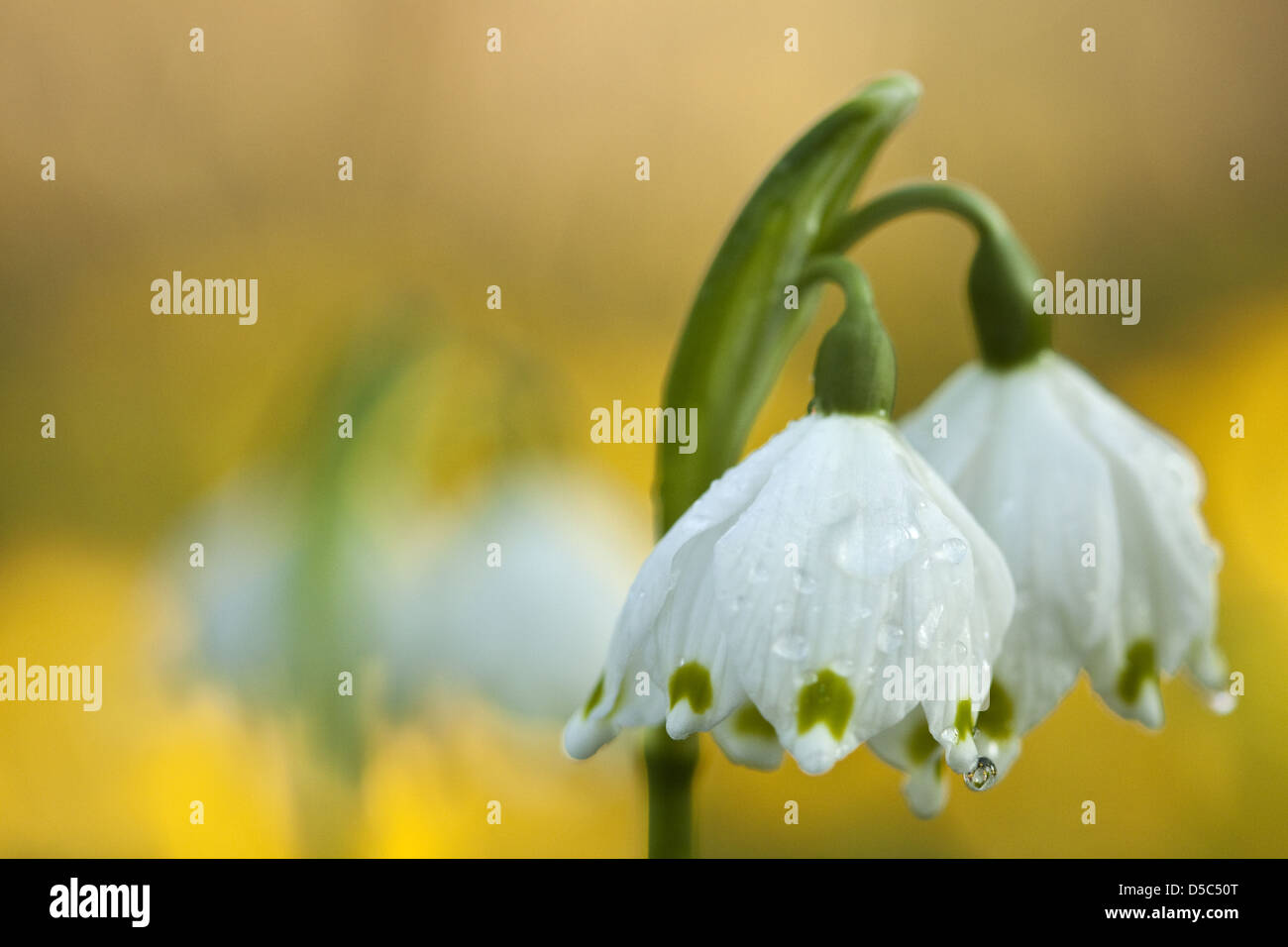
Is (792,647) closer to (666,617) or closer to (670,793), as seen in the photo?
(666,617)

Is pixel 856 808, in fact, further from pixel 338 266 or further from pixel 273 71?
pixel 273 71

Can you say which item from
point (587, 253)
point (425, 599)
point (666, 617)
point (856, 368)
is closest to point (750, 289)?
point (856, 368)

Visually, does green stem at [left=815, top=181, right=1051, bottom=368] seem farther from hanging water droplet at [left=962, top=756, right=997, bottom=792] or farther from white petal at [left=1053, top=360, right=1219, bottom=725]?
hanging water droplet at [left=962, top=756, right=997, bottom=792]

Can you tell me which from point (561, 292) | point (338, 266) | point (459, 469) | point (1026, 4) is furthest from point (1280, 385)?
point (338, 266)

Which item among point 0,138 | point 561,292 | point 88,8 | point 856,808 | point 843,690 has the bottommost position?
point 856,808

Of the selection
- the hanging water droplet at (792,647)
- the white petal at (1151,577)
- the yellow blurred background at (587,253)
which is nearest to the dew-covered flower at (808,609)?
the hanging water droplet at (792,647)

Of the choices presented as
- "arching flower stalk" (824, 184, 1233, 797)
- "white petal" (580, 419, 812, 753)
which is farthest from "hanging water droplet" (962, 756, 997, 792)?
"white petal" (580, 419, 812, 753)

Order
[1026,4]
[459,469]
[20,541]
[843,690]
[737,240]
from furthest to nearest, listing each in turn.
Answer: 1. [1026,4]
2. [20,541]
3. [459,469]
4. [737,240]
5. [843,690]
